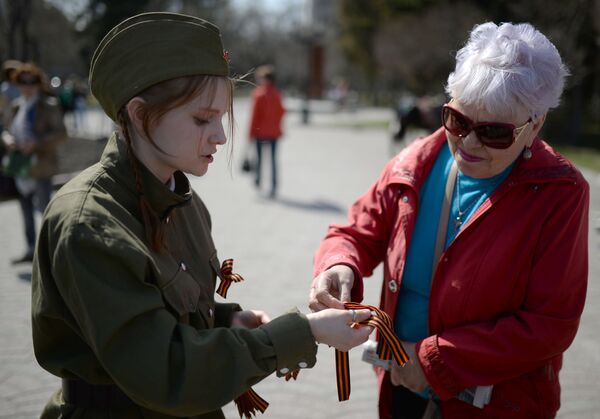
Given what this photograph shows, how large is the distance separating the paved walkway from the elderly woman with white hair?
82 cm

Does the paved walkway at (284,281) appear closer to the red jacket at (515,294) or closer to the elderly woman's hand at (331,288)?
the elderly woman's hand at (331,288)

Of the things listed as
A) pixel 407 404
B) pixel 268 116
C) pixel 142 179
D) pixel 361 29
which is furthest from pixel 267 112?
pixel 361 29

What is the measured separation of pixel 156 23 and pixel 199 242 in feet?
2.31

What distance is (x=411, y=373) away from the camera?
6.84 ft

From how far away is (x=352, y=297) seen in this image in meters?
2.17

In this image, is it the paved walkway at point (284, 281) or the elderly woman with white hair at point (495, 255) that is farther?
the paved walkway at point (284, 281)

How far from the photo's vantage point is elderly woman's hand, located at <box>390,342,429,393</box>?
6.75 feet

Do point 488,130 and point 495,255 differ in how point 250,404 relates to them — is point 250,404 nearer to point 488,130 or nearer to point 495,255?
point 495,255

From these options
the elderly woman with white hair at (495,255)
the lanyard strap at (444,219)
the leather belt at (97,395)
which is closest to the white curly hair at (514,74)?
the elderly woman with white hair at (495,255)

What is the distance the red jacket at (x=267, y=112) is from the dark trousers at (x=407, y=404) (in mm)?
8265

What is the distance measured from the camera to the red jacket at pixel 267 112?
34.1 ft

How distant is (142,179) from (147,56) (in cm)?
33

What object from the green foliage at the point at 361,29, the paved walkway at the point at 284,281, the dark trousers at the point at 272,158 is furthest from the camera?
the green foliage at the point at 361,29

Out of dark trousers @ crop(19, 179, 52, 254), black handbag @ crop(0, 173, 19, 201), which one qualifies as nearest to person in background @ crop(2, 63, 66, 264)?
dark trousers @ crop(19, 179, 52, 254)
